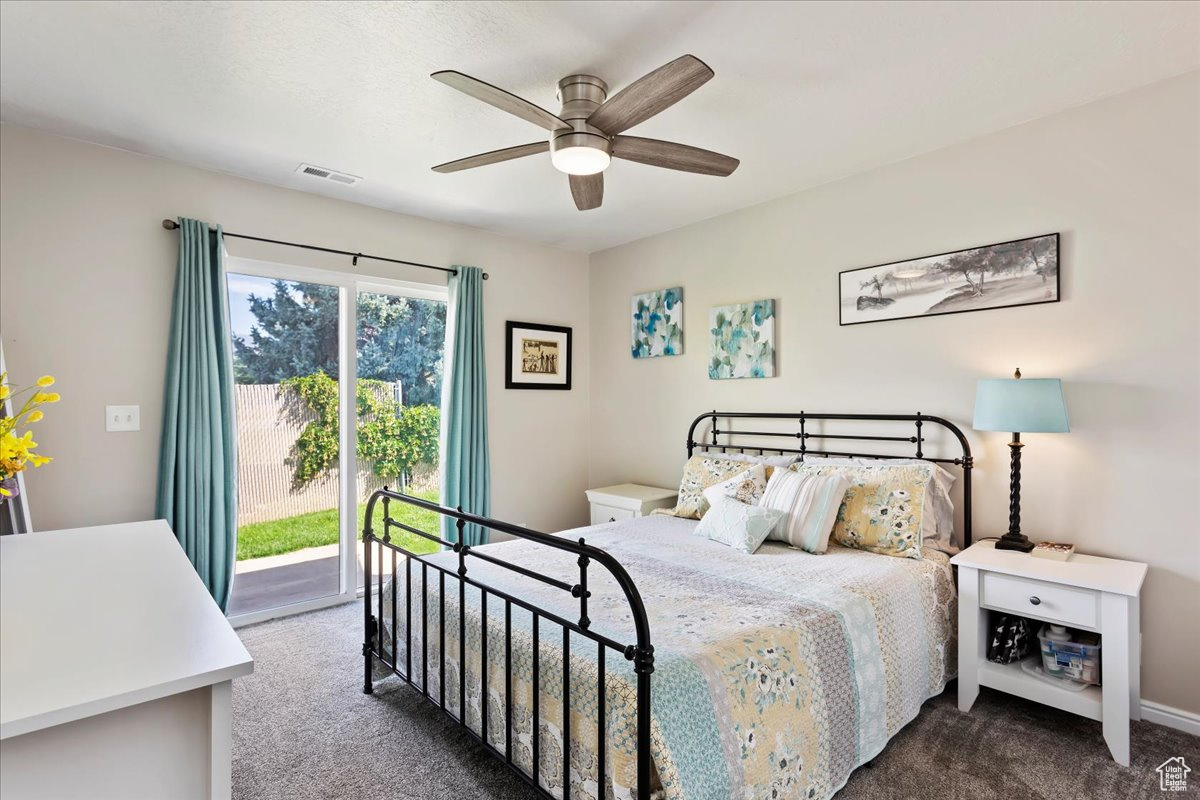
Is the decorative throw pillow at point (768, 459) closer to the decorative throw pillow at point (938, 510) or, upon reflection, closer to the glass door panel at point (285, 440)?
the decorative throw pillow at point (938, 510)

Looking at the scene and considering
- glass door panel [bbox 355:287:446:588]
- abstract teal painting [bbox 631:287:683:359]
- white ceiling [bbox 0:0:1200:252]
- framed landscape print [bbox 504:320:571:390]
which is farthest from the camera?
framed landscape print [bbox 504:320:571:390]

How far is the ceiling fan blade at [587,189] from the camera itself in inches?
97.6

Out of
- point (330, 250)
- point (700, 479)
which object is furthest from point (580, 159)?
point (330, 250)

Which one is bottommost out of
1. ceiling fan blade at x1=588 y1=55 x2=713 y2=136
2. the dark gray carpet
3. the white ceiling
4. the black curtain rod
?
the dark gray carpet

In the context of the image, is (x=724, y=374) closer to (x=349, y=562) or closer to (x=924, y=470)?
(x=924, y=470)

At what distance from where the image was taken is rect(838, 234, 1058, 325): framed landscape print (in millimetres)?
2619

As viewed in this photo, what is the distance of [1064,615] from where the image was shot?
2.17m

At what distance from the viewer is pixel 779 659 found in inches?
67.9

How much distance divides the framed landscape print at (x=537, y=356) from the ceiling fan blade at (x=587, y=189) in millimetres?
1876

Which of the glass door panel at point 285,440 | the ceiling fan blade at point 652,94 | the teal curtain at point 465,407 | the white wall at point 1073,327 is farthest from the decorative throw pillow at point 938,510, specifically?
the glass door panel at point 285,440

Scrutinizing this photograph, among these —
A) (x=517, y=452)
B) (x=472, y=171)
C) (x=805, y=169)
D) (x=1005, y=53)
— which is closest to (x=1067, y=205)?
(x=1005, y=53)

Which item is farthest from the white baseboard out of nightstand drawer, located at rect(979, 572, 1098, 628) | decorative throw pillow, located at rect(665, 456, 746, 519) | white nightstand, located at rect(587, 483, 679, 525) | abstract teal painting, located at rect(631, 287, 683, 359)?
abstract teal painting, located at rect(631, 287, 683, 359)

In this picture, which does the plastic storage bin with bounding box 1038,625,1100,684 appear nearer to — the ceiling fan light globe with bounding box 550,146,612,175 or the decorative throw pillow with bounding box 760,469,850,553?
the decorative throw pillow with bounding box 760,469,850,553

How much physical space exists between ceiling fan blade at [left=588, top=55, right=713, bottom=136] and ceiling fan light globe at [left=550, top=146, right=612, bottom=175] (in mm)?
91
